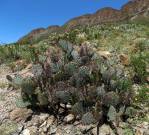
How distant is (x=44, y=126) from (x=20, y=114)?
3.38ft

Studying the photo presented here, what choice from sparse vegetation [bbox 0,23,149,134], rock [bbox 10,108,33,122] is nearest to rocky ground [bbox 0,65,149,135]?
rock [bbox 10,108,33,122]

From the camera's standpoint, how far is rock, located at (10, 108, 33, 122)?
464 inches

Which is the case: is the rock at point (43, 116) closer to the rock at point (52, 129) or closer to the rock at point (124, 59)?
the rock at point (52, 129)

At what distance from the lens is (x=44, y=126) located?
11.3 meters

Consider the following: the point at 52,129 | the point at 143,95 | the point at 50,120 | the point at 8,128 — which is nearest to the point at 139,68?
the point at 143,95

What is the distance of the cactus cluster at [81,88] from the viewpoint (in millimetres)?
11156

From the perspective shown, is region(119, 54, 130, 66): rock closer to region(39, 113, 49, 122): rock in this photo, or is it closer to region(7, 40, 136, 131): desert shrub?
region(7, 40, 136, 131): desert shrub

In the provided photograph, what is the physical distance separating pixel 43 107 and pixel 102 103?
5.69 ft

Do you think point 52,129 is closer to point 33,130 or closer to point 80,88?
point 33,130

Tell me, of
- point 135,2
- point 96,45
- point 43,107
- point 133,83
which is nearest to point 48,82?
point 43,107

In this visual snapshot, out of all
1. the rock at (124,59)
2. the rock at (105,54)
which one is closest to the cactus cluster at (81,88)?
the rock at (124,59)

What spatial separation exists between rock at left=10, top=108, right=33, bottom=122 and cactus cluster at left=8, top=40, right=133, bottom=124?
0.84 ft

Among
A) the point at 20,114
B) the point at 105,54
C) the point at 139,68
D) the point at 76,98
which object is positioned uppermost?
the point at 105,54

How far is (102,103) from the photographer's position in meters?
11.3
